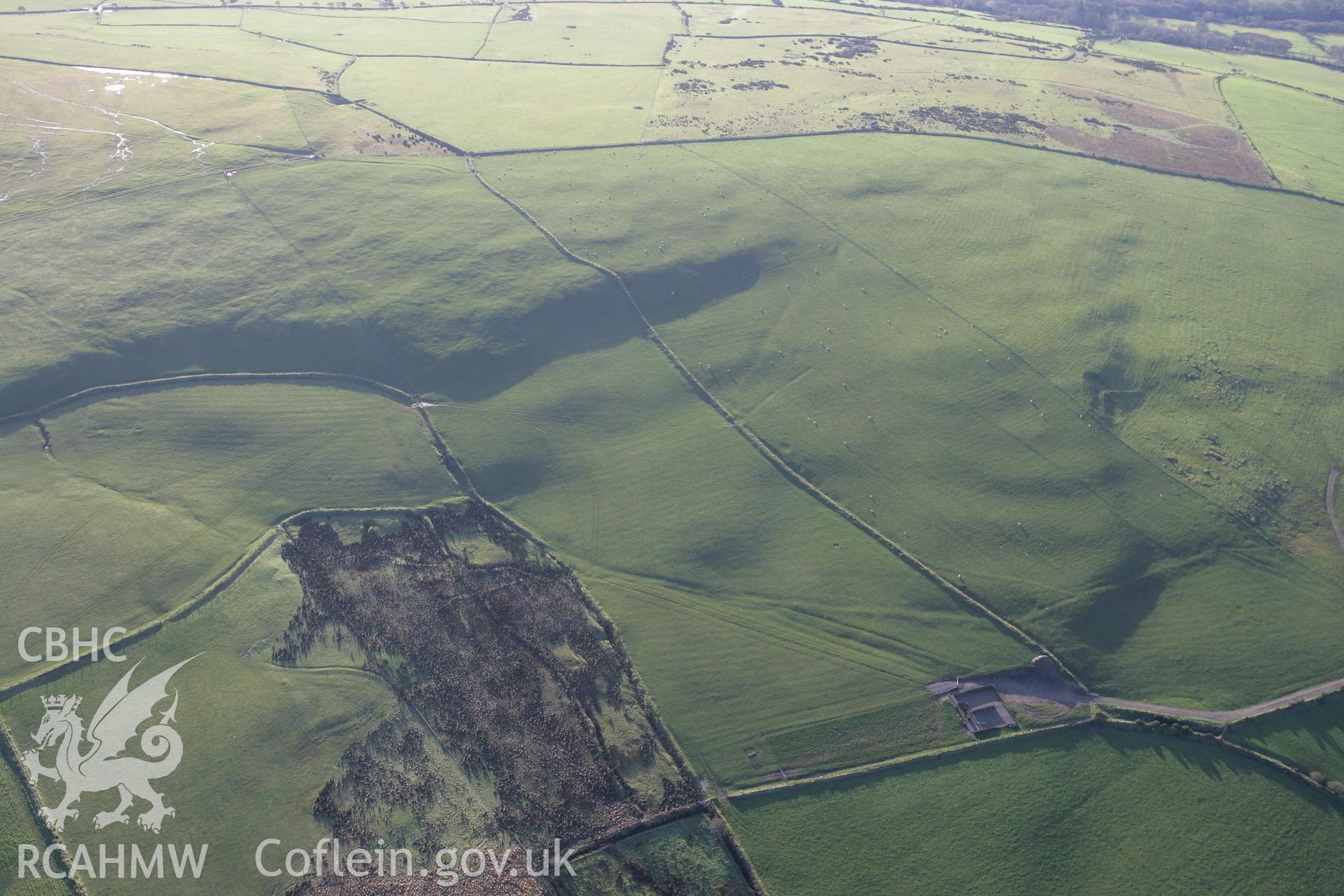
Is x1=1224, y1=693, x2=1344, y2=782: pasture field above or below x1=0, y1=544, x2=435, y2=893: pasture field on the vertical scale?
above

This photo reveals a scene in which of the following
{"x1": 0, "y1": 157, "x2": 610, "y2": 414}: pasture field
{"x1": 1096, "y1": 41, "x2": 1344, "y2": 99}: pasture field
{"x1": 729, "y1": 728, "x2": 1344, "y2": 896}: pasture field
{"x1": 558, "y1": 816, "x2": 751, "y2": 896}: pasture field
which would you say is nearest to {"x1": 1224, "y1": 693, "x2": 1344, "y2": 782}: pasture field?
{"x1": 729, "y1": 728, "x2": 1344, "y2": 896}: pasture field

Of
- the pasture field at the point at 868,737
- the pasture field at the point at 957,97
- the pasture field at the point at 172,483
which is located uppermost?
the pasture field at the point at 957,97

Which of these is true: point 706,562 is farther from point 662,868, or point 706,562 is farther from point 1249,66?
point 1249,66

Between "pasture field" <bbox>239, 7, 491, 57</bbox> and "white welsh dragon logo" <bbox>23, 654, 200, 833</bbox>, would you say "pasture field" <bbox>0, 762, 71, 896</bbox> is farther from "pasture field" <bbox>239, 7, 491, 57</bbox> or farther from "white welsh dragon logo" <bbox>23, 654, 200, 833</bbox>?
"pasture field" <bbox>239, 7, 491, 57</bbox>

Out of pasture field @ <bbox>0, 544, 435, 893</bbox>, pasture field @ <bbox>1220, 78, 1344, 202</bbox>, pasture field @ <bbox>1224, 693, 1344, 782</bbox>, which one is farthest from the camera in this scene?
pasture field @ <bbox>1220, 78, 1344, 202</bbox>

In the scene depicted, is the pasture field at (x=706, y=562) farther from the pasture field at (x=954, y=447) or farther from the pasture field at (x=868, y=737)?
the pasture field at (x=954, y=447)

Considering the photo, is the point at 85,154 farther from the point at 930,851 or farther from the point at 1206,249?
the point at 1206,249

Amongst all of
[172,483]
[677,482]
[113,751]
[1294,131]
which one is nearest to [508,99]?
[172,483]

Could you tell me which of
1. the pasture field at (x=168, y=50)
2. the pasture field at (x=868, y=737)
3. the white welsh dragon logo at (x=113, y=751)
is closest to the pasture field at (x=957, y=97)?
the pasture field at (x=168, y=50)
